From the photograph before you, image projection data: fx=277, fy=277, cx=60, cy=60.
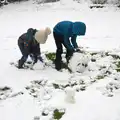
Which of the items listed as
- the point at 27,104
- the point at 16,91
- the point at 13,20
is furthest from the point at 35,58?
the point at 13,20

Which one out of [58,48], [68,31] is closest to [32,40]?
[58,48]

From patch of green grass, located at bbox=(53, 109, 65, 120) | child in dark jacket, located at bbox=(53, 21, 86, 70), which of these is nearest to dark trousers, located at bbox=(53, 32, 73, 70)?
child in dark jacket, located at bbox=(53, 21, 86, 70)

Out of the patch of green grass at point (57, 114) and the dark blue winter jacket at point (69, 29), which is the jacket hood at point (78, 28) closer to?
the dark blue winter jacket at point (69, 29)

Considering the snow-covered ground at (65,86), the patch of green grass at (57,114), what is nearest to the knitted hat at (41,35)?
the snow-covered ground at (65,86)

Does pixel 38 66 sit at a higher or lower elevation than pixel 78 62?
lower

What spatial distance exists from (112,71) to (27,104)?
91.3 inches

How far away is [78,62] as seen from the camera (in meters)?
6.32

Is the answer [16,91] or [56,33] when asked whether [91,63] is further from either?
[16,91]

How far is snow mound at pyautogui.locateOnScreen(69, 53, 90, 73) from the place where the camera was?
6.29 metres

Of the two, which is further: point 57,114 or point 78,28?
point 78,28

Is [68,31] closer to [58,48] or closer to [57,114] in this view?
[58,48]

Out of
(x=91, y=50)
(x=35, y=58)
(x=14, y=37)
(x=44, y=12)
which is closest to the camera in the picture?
(x=35, y=58)

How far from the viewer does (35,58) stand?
22.2 ft

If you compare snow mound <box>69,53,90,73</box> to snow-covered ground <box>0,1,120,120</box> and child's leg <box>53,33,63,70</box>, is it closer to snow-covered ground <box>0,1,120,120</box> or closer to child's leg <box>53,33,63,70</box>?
snow-covered ground <box>0,1,120,120</box>
